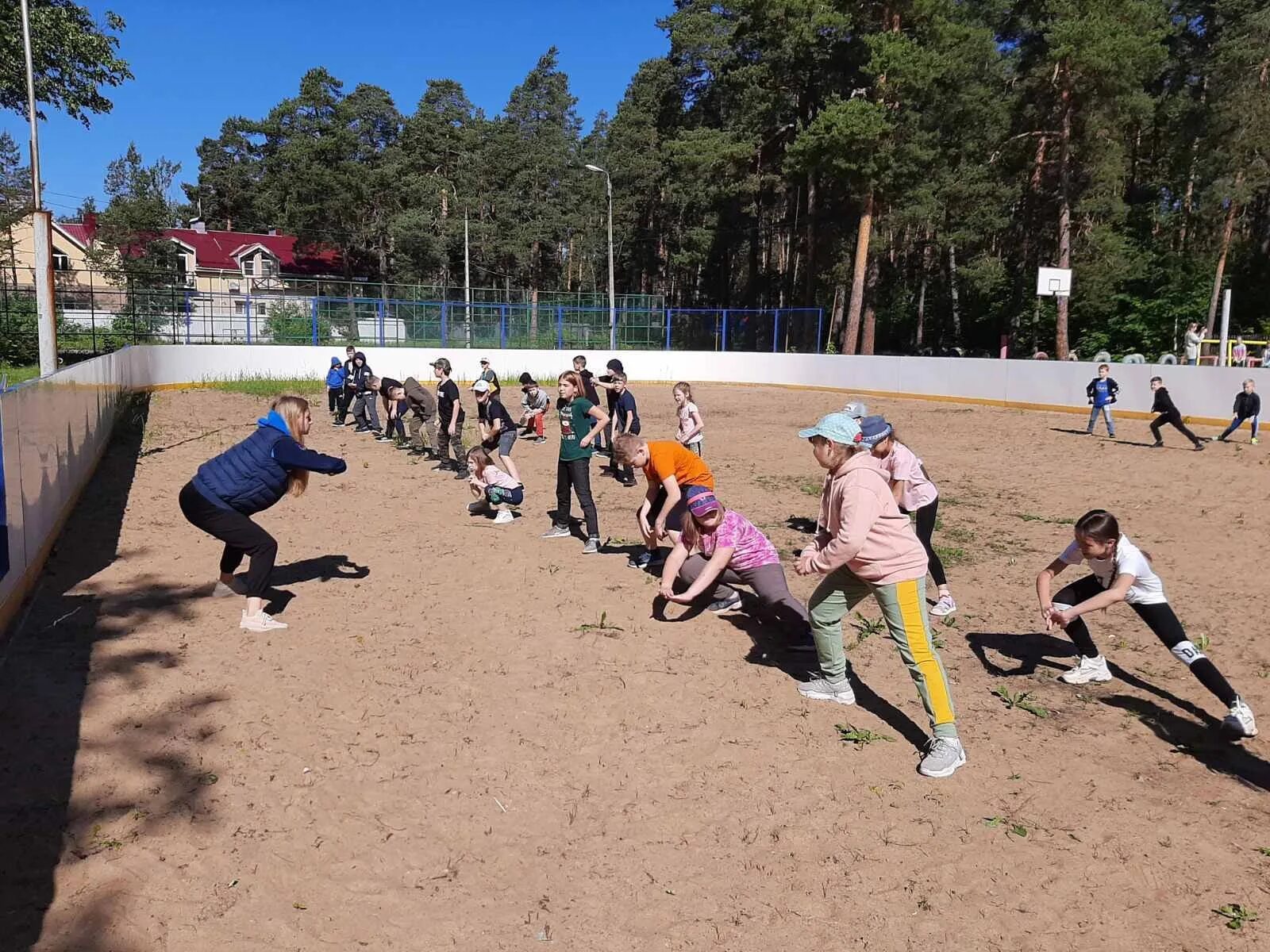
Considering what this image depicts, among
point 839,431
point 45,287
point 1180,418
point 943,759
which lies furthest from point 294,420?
point 1180,418

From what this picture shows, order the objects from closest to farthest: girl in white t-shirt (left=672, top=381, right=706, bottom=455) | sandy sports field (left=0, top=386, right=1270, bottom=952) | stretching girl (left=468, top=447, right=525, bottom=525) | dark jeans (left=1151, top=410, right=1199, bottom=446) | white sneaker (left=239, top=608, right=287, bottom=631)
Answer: sandy sports field (left=0, top=386, right=1270, bottom=952)
white sneaker (left=239, top=608, right=287, bottom=631)
stretching girl (left=468, top=447, right=525, bottom=525)
girl in white t-shirt (left=672, top=381, right=706, bottom=455)
dark jeans (left=1151, top=410, right=1199, bottom=446)

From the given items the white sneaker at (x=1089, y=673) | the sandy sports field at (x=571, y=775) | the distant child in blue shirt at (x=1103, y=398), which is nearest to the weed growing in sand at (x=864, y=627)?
the sandy sports field at (x=571, y=775)

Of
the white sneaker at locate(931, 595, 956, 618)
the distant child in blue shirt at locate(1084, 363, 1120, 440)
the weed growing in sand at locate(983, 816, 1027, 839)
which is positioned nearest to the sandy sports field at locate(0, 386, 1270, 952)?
the weed growing in sand at locate(983, 816, 1027, 839)

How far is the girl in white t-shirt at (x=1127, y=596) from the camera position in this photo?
5.09 m

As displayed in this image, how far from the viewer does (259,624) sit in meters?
6.39

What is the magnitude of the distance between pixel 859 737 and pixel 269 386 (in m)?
25.1

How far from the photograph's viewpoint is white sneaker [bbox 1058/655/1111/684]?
6.00 m

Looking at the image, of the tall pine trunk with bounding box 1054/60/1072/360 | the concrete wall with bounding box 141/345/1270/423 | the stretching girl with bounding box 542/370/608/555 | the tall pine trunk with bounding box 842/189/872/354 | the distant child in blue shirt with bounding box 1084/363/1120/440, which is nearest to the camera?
the stretching girl with bounding box 542/370/608/555

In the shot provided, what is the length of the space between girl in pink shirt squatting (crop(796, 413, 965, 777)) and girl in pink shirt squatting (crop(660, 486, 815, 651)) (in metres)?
1.45

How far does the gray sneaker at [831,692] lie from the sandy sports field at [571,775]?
0.07 m

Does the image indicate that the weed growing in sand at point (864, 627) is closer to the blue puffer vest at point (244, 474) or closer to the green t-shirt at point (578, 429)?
the green t-shirt at point (578, 429)

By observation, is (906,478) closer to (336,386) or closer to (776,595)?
(776,595)

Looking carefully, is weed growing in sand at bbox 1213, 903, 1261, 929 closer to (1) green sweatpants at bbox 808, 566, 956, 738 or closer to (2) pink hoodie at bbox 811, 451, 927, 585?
(1) green sweatpants at bbox 808, 566, 956, 738

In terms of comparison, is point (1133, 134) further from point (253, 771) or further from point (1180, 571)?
point (253, 771)
